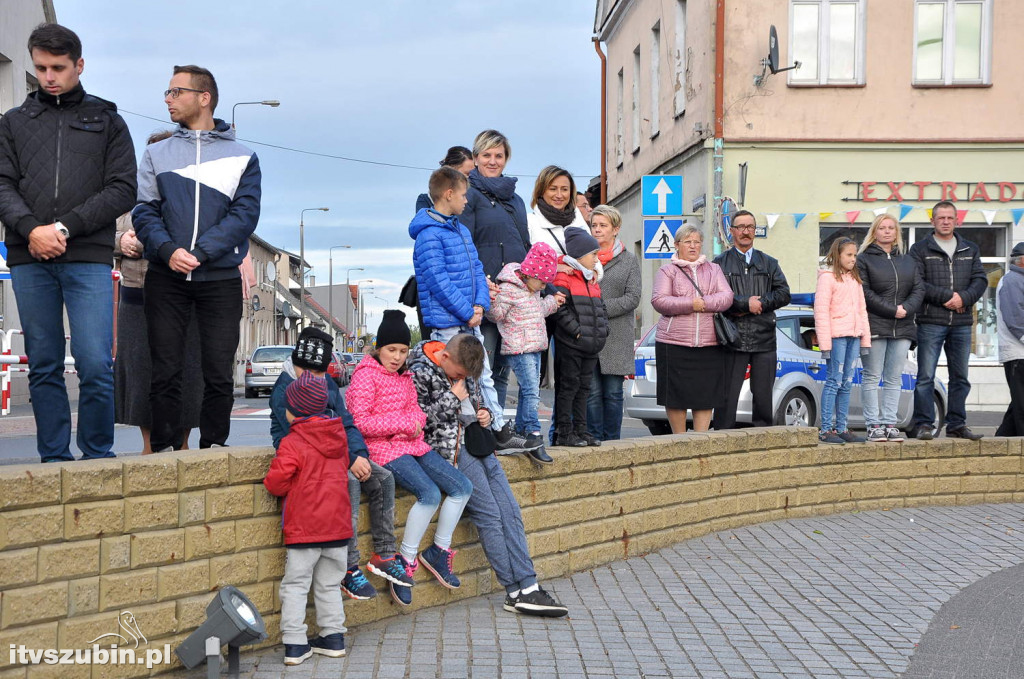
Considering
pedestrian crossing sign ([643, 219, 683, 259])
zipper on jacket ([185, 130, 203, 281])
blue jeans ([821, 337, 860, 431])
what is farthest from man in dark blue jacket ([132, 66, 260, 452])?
pedestrian crossing sign ([643, 219, 683, 259])

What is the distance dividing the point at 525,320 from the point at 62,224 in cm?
289

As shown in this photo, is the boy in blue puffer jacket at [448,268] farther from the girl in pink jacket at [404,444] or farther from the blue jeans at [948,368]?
the blue jeans at [948,368]

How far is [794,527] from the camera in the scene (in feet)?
30.9

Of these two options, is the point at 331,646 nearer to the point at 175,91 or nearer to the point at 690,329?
the point at 175,91

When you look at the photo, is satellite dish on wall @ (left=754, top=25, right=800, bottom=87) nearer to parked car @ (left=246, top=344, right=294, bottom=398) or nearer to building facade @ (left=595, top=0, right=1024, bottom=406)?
building facade @ (left=595, top=0, right=1024, bottom=406)

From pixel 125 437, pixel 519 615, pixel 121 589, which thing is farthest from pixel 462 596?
pixel 125 437

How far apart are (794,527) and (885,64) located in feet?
47.9

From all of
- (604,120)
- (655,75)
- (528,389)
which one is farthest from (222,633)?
(604,120)

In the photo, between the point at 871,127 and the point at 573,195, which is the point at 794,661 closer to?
the point at 573,195

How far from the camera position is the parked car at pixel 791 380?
1309cm

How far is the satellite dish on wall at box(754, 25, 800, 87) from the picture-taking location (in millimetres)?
20781

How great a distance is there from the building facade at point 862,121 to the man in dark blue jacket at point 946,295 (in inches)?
423

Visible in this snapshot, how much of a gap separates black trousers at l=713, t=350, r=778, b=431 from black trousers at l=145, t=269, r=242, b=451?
455 cm

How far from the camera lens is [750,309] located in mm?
9602
